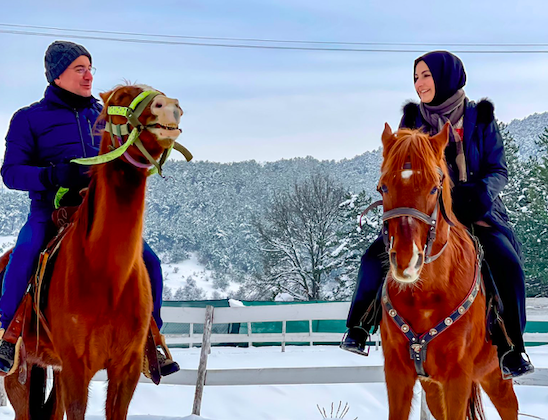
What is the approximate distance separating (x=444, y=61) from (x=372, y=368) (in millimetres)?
3541

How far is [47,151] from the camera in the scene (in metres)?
3.96

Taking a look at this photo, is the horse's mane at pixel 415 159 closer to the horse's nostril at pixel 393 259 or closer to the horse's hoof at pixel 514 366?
the horse's nostril at pixel 393 259

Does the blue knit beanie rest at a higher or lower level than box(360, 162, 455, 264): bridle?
higher

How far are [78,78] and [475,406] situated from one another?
3.63 meters

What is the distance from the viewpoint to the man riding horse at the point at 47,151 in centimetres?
376

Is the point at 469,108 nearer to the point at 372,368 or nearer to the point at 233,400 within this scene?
the point at 372,368

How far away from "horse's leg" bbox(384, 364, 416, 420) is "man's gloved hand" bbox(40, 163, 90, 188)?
2.20m

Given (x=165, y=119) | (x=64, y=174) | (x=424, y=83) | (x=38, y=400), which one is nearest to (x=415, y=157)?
(x=424, y=83)

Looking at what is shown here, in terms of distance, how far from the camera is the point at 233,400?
7.95 m

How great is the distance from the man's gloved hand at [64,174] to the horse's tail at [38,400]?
4.75 feet

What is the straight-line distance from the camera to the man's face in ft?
13.1

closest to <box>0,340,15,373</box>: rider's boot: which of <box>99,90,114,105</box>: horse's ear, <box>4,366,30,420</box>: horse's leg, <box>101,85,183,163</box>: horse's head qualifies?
<box>4,366,30,420</box>: horse's leg

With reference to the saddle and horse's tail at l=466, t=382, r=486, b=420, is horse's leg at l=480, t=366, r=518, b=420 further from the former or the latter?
the saddle

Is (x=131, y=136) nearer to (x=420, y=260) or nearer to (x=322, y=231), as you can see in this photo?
(x=420, y=260)
